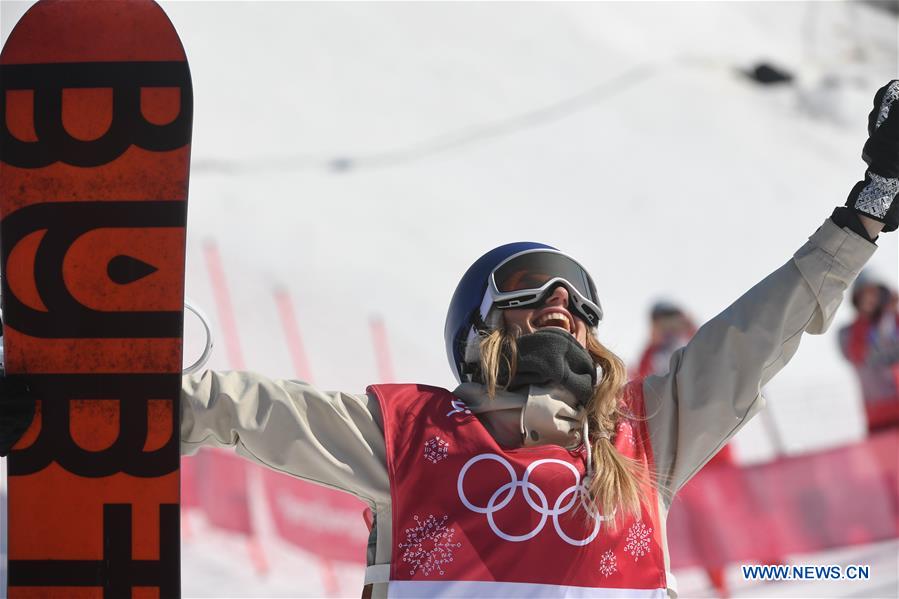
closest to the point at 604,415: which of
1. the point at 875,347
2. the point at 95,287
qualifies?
the point at 95,287

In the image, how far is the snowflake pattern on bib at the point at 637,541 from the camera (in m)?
2.65

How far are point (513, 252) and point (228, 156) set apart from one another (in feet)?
48.4

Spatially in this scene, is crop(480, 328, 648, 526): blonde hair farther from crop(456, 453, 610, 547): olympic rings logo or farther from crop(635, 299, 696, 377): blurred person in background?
crop(635, 299, 696, 377): blurred person in background

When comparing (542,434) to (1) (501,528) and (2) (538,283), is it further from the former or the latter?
(2) (538,283)

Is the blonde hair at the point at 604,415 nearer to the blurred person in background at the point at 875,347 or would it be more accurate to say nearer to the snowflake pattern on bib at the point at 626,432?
the snowflake pattern on bib at the point at 626,432

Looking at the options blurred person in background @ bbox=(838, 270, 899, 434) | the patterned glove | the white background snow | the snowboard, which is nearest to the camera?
the patterned glove

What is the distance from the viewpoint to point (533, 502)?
2.65 metres

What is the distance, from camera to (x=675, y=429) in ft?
9.29

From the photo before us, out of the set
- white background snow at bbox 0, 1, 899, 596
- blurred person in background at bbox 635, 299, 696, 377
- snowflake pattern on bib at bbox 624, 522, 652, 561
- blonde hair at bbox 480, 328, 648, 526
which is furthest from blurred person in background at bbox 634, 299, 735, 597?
white background snow at bbox 0, 1, 899, 596

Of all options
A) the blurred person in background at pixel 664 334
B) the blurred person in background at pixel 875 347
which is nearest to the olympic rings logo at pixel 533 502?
the blurred person in background at pixel 664 334

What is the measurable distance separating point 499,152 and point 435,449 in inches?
650

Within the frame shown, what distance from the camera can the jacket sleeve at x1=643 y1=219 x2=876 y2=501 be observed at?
2717 mm

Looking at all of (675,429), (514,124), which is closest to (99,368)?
(675,429)

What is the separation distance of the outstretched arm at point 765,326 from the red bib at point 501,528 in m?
0.17
